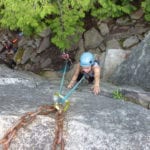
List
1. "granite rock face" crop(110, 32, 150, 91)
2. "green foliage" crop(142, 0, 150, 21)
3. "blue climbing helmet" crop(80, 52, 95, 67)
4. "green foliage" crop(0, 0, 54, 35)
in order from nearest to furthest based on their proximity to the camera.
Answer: "blue climbing helmet" crop(80, 52, 95, 67)
"granite rock face" crop(110, 32, 150, 91)
"green foliage" crop(0, 0, 54, 35)
"green foliage" crop(142, 0, 150, 21)

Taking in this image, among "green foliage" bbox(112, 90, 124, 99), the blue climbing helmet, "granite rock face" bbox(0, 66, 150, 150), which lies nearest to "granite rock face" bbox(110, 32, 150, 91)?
"green foliage" bbox(112, 90, 124, 99)

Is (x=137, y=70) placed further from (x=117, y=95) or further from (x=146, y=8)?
(x=146, y=8)

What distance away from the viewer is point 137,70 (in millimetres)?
8477

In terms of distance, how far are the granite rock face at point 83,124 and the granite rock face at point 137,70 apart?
75.8 inches

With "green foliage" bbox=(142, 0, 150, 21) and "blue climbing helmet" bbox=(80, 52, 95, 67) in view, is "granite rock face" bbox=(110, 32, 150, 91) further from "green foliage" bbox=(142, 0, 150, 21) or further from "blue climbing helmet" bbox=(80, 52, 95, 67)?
"green foliage" bbox=(142, 0, 150, 21)

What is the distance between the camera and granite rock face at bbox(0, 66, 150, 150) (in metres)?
5.10

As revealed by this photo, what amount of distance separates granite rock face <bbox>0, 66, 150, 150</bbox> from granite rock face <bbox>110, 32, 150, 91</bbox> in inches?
75.8

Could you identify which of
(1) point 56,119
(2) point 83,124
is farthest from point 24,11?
(2) point 83,124

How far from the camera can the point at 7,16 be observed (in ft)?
31.7

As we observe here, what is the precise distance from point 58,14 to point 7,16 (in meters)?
1.31

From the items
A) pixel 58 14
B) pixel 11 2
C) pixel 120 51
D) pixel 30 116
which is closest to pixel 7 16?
pixel 11 2

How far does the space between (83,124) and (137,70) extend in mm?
3507

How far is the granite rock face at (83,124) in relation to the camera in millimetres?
5098

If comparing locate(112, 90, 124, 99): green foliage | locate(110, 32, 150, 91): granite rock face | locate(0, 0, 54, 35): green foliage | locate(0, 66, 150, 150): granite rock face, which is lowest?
locate(0, 66, 150, 150): granite rock face
